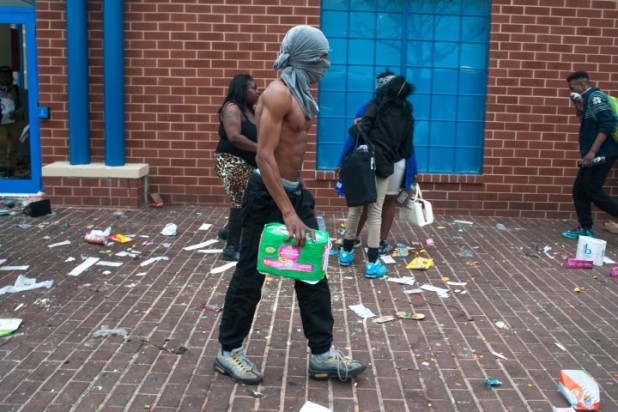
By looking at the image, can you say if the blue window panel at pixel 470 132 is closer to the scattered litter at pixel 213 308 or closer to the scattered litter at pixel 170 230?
the scattered litter at pixel 170 230

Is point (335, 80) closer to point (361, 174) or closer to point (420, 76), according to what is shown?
point (420, 76)

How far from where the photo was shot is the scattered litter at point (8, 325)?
175 inches

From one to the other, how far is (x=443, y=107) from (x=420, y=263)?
10.5ft

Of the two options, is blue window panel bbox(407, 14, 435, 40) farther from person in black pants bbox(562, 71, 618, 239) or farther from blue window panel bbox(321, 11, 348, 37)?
person in black pants bbox(562, 71, 618, 239)

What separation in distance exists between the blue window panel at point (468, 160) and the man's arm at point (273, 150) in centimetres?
574

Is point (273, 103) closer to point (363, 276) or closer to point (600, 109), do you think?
point (363, 276)

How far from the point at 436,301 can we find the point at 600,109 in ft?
11.2

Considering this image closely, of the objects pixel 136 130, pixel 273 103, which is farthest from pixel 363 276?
pixel 136 130

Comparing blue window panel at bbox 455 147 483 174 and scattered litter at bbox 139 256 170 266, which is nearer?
scattered litter at bbox 139 256 170 266

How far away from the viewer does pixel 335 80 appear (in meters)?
8.72

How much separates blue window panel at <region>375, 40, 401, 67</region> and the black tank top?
→ 318cm

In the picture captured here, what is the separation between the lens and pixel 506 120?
8734 millimetres

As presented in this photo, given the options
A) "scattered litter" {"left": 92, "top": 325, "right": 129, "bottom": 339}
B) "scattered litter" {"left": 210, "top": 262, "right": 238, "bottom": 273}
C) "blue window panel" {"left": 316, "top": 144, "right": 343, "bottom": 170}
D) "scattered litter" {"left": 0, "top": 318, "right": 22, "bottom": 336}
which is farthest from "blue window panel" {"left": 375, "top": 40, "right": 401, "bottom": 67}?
"scattered litter" {"left": 0, "top": 318, "right": 22, "bottom": 336}

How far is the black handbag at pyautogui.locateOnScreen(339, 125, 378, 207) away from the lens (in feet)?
19.2
